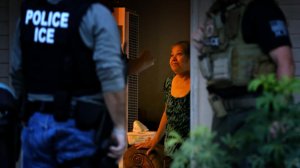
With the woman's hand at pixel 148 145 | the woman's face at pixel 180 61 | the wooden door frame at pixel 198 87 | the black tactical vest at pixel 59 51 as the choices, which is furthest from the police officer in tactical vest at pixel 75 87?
the woman's hand at pixel 148 145

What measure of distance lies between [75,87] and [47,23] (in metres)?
0.32

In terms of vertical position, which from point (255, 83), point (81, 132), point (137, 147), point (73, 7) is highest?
point (73, 7)

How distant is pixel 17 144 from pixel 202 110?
117 centimetres

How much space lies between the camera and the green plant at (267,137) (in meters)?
2.63

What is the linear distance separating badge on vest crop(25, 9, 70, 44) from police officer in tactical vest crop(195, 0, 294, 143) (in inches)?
28.7

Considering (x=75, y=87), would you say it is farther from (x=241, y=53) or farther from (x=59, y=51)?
(x=241, y=53)

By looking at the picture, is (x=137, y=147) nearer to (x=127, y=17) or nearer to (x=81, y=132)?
(x=127, y=17)

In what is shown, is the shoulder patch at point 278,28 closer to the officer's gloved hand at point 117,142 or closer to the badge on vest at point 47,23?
the officer's gloved hand at point 117,142

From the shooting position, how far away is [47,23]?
2.98 meters

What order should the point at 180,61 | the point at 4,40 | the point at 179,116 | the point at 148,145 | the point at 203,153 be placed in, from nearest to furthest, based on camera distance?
the point at 203,153 → the point at 4,40 → the point at 179,116 → the point at 180,61 → the point at 148,145

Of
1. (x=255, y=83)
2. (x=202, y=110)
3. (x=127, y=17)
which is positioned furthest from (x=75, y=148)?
(x=127, y=17)

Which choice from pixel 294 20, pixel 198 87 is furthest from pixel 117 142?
pixel 294 20

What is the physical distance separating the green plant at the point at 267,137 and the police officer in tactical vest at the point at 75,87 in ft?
1.32

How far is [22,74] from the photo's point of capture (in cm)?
319
